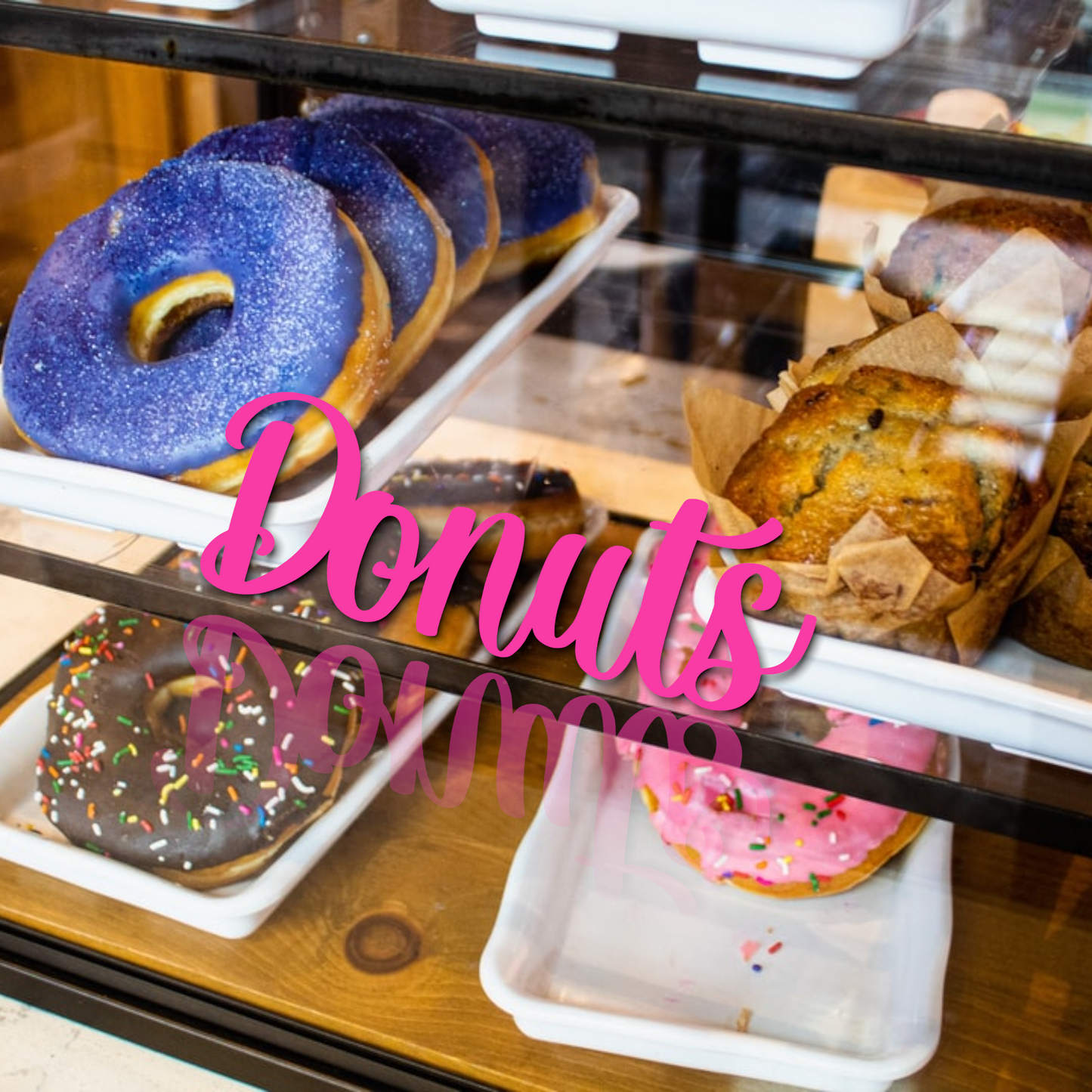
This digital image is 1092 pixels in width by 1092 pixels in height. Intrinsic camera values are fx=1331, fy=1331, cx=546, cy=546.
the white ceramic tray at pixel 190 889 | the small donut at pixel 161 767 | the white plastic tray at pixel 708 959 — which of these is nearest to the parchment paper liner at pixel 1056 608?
the white plastic tray at pixel 708 959

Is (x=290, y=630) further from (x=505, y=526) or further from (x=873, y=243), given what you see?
(x=873, y=243)

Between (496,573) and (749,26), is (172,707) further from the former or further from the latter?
(749,26)

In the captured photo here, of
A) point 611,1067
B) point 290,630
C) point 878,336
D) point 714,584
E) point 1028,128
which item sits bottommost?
point 611,1067

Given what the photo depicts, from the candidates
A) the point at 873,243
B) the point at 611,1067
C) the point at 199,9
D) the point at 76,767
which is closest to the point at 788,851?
the point at 611,1067

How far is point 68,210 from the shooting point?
3.34 feet

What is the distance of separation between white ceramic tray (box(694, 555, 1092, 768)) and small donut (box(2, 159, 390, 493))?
281mm

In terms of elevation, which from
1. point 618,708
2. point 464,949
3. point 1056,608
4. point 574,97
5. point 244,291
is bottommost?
point 464,949

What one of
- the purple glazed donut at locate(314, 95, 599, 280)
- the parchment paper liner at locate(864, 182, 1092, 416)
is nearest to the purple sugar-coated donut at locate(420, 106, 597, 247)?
the purple glazed donut at locate(314, 95, 599, 280)

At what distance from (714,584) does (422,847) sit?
48 cm

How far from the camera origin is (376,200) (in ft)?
3.02

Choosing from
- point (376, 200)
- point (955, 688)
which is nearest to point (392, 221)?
point (376, 200)

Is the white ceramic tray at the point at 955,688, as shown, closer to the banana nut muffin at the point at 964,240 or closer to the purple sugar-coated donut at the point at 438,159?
the banana nut muffin at the point at 964,240

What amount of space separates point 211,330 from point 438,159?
22cm

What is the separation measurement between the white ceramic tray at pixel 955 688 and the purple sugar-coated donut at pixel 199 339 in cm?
30
